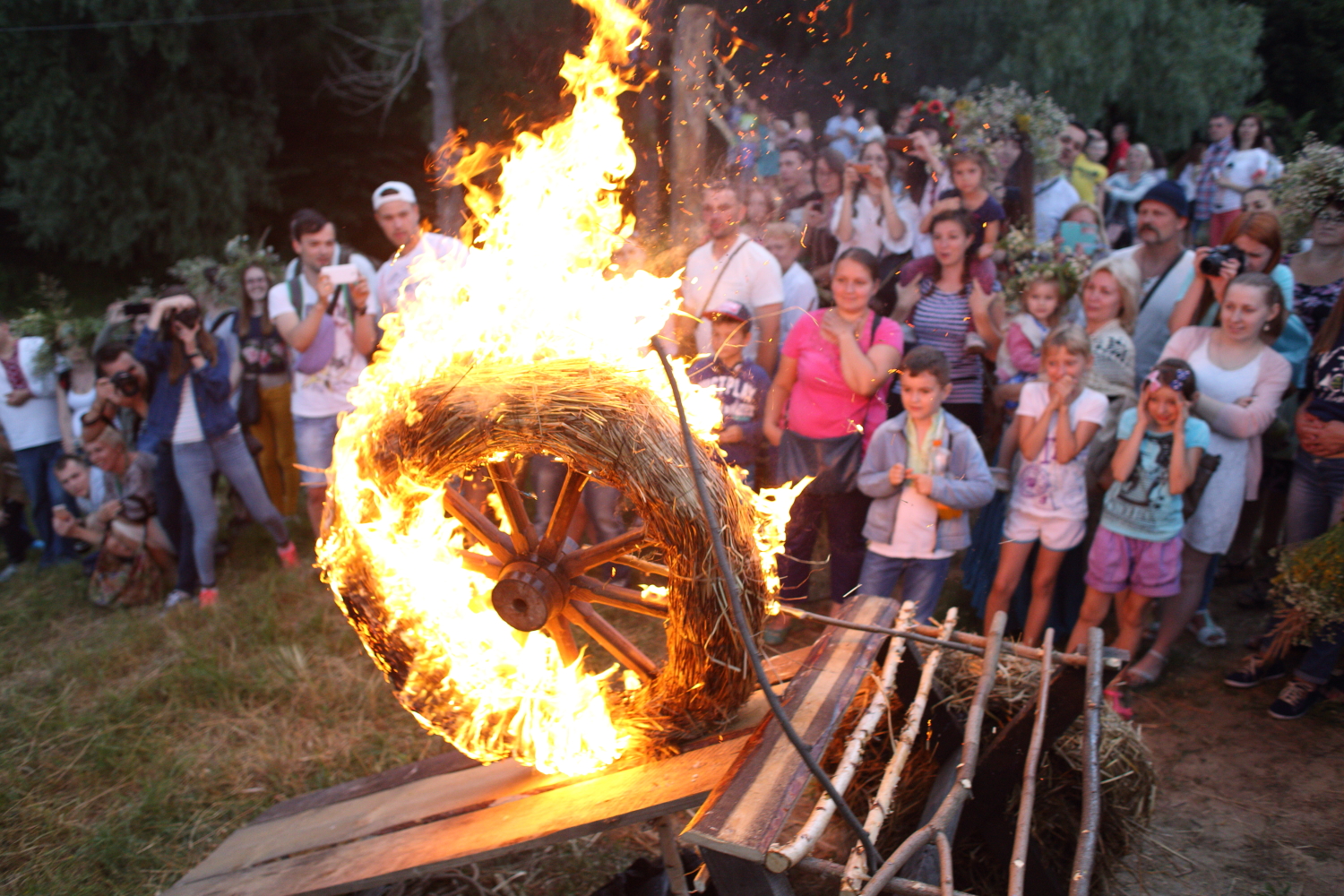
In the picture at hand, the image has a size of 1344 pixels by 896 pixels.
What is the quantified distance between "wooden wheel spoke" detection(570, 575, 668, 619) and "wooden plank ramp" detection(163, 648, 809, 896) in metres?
0.38

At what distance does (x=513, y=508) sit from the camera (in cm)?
264

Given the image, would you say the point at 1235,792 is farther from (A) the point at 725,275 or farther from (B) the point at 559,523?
(A) the point at 725,275

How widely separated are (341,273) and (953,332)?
11.3 ft

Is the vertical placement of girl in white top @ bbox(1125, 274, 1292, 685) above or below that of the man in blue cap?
below

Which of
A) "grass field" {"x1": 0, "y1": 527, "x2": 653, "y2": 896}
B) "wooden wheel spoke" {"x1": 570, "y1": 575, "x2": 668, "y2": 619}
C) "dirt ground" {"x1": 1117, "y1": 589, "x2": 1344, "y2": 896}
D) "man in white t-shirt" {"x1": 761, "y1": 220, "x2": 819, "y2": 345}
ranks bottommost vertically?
"dirt ground" {"x1": 1117, "y1": 589, "x2": 1344, "y2": 896}

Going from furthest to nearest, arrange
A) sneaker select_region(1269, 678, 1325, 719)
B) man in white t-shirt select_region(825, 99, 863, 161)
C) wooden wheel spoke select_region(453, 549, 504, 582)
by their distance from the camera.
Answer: man in white t-shirt select_region(825, 99, 863, 161)
sneaker select_region(1269, 678, 1325, 719)
wooden wheel spoke select_region(453, 549, 504, 582)

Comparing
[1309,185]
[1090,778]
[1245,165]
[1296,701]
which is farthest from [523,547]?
[1245,165]

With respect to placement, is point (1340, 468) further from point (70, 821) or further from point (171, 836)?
point (70, 821)

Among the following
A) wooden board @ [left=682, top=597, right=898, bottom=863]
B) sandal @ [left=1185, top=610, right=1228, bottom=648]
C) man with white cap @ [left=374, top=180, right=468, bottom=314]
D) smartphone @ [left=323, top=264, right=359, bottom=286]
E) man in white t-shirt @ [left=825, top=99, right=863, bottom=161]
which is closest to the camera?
wooden board @ [left=682, top=597, right=898, bottom=863]

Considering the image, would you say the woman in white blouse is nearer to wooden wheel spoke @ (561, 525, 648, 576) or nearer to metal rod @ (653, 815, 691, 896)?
wooden wheel spoke @ (561, 525, 648, 576)

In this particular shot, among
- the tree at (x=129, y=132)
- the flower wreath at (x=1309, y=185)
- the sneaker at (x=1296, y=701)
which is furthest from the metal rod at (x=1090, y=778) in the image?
the tree at (x=129, y=132)

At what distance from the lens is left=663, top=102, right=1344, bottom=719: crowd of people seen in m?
3.96

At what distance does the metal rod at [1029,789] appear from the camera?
6.00 ft

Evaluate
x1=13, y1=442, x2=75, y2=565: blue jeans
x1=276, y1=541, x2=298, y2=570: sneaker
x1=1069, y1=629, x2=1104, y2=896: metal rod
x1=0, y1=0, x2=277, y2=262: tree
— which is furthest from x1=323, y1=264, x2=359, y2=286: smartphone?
x1=0, y1=0, x2=277, y2=262: tree
